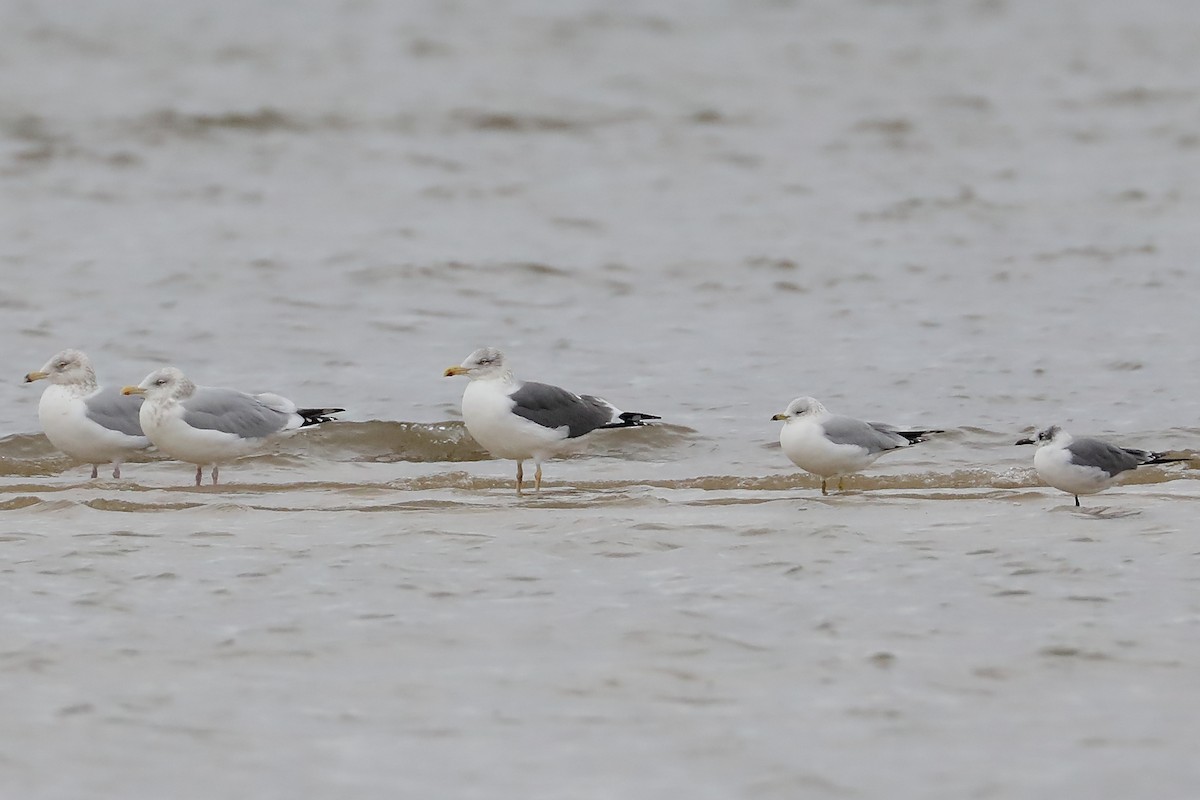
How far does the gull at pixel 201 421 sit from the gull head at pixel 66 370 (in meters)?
0.61

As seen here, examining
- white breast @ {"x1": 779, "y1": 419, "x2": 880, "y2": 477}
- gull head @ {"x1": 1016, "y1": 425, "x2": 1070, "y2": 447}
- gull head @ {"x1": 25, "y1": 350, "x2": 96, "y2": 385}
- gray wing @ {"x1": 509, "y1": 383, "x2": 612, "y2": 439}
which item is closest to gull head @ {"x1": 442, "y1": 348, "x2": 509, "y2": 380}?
gray wing @ {"x1": 509, "y1": 383, "x2": 612, "y2": 439}

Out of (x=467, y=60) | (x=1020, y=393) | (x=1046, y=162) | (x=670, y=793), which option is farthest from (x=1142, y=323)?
(x=467, y=60)

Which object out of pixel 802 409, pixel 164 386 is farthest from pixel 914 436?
pixel 164 386

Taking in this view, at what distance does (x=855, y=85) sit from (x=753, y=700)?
20.3 metres

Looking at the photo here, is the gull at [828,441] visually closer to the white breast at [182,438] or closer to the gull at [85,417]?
the white breast at [182,438]

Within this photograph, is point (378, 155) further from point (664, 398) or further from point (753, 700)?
point (753, 700)

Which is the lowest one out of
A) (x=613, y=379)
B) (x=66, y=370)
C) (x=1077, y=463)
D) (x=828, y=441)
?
(x=1077, y=463)

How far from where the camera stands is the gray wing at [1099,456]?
28.1 feet

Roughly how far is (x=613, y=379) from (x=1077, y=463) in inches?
177

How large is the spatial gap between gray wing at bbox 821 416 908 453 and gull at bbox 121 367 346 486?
315cm

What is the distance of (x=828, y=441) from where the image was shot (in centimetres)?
908

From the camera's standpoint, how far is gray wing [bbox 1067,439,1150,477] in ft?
28.1

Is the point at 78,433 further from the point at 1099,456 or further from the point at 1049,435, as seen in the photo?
the point at 1099,456

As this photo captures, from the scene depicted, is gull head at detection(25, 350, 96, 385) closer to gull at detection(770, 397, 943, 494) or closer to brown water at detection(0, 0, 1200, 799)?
brown water at detection(0, 0, 1200, 799)
